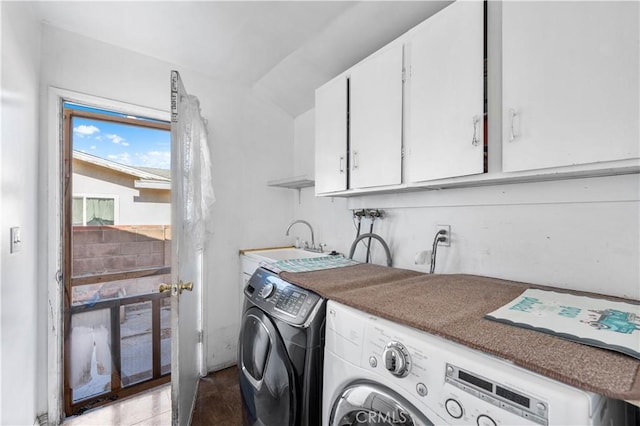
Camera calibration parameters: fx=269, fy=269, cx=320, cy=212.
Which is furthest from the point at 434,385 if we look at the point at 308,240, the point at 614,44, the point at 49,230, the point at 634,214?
the point at 49,230

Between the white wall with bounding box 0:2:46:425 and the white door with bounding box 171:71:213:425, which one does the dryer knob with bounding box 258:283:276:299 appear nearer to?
the white door with bounding box 171:71:213:425

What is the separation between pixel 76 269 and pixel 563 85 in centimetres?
285

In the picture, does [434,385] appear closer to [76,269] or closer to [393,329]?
[393,329]

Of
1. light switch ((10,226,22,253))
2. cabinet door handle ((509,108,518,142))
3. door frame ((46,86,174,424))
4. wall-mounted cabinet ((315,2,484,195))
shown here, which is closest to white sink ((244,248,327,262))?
wall-mounted cabinet ((315,2,484,195))

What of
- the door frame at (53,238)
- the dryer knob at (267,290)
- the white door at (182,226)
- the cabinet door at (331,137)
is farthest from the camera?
the cabinet door at (331,137)

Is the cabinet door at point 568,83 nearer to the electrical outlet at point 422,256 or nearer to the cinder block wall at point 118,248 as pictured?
the electrical outlet at point 422,256

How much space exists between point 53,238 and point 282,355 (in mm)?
1610

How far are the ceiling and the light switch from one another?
1276 millimetres

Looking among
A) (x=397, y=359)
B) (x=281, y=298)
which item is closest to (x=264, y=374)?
(x=281, y=298)

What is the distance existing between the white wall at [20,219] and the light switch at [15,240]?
0.03 m

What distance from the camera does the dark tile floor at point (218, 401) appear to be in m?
1.71

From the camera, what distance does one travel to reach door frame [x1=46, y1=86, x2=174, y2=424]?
162 centimetres

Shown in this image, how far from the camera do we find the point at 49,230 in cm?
163

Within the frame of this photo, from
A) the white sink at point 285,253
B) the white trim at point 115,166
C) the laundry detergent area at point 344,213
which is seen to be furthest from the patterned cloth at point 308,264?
the white trim at point 115,166
